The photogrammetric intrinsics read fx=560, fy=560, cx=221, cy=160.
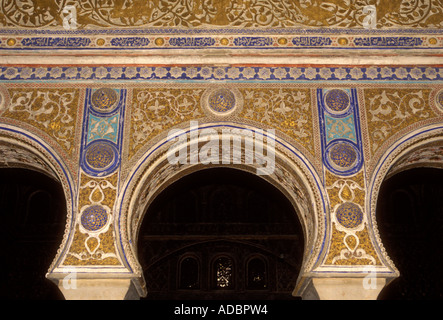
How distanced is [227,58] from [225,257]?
13.1 ft

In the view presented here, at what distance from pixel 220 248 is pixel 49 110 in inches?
163

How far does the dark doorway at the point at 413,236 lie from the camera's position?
282 inches

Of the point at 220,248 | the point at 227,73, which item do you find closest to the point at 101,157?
the point at 227,73

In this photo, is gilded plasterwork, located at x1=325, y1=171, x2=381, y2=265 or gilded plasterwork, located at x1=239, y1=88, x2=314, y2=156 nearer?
gilded plasterwork, located at x1=325, y1=171, x2=381, y2=265

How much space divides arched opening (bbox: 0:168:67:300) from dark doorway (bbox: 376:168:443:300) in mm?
4360

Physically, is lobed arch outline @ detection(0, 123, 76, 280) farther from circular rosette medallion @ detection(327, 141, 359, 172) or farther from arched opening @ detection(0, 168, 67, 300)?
arched opening @ detection(0, 168, 67, 300)

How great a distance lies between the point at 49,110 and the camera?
165 inches

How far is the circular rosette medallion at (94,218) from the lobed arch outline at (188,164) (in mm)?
97

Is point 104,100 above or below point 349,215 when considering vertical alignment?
above

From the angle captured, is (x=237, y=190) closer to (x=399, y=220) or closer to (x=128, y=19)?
(x=399, y=220)

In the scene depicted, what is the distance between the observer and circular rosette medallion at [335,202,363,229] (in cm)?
382

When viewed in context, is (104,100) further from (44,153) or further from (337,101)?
(337,101)

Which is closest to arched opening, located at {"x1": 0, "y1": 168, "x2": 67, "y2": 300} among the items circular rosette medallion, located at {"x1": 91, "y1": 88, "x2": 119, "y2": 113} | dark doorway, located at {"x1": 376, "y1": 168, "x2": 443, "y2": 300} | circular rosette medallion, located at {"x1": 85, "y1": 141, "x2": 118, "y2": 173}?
circular rosette medallion, located at {"x1": 91, "y1": 88, "x2": 119, "y2": 113}
